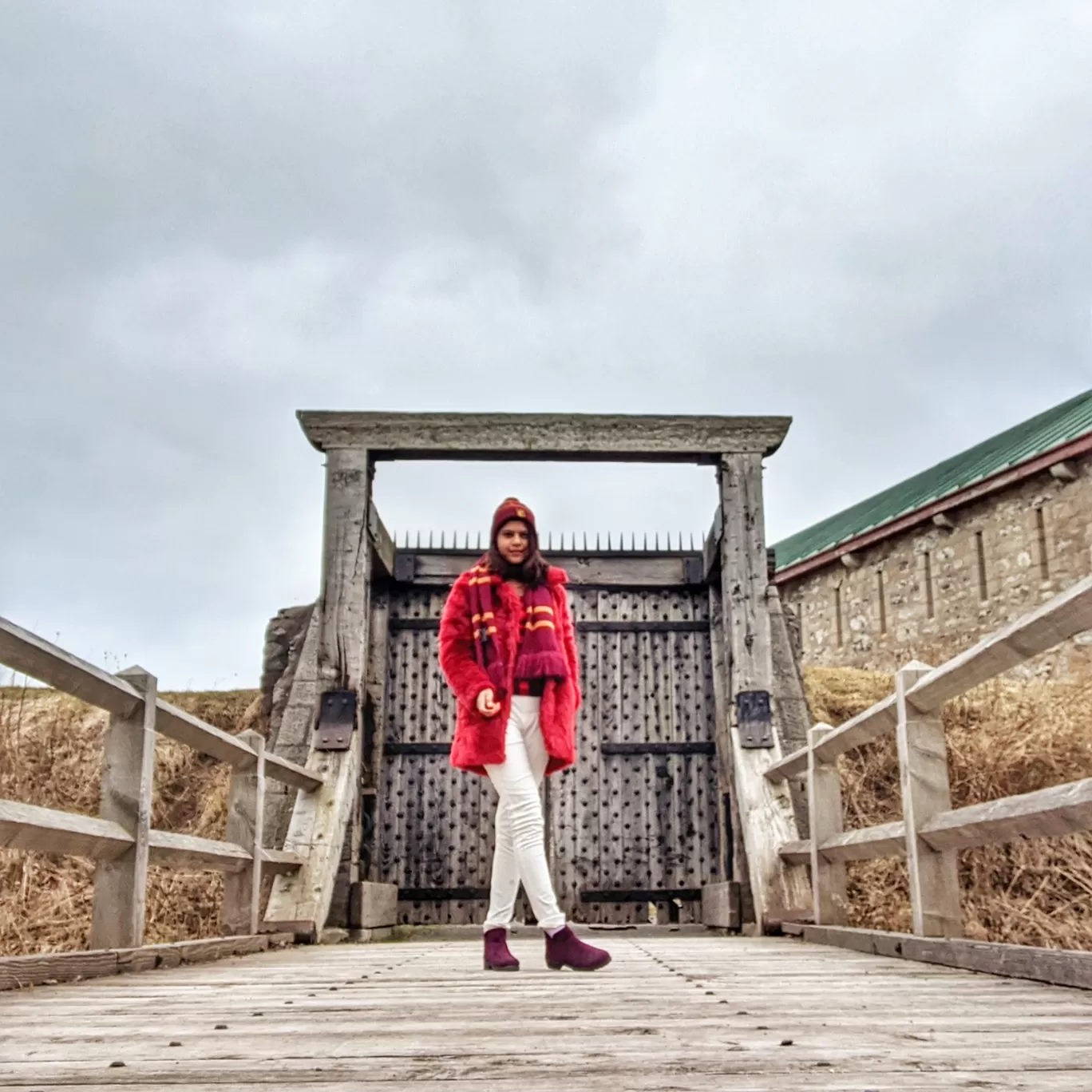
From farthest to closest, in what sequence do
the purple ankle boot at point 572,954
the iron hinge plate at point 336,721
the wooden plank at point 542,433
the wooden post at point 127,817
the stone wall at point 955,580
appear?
the stone wall at point 955,580 → the wooden plank at point 542,433 → the iron hinge plate at point 336,721 → the wooden post at point 127,817 → the purple ankle boot at point 572,954

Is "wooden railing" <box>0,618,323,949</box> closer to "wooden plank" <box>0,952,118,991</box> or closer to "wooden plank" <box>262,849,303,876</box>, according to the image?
"wooden plank" <box>0,952,118,991</box>

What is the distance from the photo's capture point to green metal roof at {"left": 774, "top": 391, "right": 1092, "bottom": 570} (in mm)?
17875

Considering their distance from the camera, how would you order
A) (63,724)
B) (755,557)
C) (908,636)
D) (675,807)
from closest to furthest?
1. (755,557)
2. (675,807)
3. (63,724)
4. (908,636)

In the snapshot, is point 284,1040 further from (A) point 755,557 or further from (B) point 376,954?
(A) point 755,557

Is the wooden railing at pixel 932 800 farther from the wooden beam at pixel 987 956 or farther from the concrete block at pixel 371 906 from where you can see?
the concrete block at pixel 371 906

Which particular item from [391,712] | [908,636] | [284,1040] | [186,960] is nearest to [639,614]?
[391,712]

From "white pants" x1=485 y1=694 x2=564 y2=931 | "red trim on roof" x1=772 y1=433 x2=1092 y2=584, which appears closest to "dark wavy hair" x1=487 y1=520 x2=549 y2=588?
"white pants" x1=485 y1=694 x2=564 y2=931

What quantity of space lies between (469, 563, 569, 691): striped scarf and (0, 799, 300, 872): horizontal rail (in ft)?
4.25

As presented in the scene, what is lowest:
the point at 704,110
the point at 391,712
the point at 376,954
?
the point at 376,954

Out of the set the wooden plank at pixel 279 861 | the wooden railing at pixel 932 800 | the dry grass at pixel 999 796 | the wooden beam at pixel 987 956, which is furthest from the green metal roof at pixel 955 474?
the wooden beam at pixel 987 956

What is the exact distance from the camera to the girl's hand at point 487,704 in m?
4.44

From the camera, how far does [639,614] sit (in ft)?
29.8

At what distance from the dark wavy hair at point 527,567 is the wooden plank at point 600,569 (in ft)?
13.9

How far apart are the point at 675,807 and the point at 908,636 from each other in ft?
36.8
